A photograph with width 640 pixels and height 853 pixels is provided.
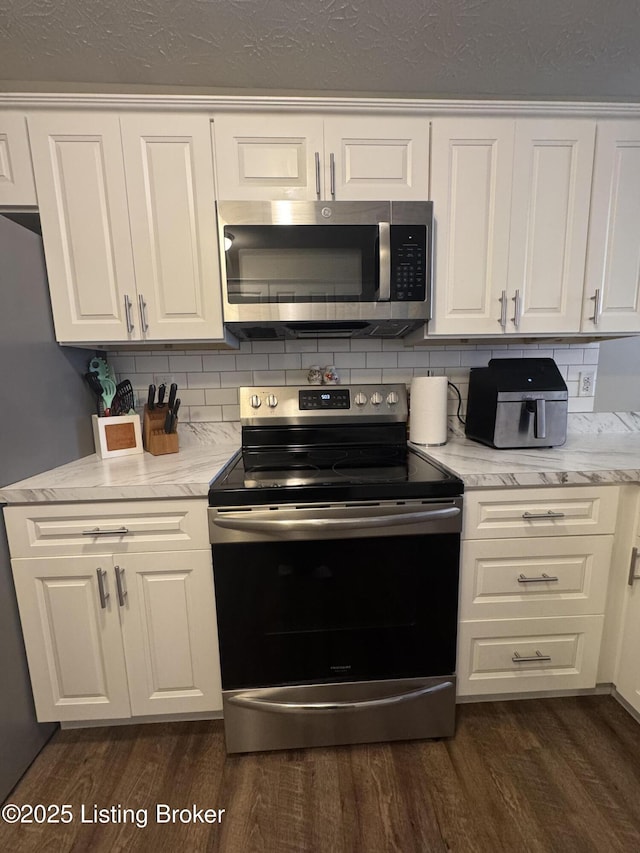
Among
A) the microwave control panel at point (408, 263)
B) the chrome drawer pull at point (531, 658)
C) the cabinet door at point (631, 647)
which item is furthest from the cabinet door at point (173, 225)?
the cabinet door at point (631, 647)

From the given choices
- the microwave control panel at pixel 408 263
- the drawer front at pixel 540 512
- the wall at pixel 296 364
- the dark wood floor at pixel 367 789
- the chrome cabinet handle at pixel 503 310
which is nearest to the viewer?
the dark wood floor at pixel 367 789

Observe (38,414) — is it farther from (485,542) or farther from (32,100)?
(485,542)

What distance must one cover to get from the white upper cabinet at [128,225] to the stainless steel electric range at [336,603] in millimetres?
718

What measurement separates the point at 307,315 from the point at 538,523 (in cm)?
111

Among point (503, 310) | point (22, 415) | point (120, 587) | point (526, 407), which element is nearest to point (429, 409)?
point (526, 407)

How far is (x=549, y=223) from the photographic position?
1431mm

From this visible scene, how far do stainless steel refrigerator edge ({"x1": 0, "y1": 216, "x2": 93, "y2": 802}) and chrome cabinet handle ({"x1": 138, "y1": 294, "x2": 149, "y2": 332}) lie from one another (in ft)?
1.11

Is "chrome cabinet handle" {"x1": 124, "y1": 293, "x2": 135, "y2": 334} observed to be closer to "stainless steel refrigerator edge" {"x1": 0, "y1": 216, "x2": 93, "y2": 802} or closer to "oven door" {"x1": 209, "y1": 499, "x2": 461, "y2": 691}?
"stainless steel refrigerator edge" {"x1": 0, "y1": 216, "x2": 93, "y2": 802}

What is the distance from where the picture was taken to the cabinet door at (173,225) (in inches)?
51.0

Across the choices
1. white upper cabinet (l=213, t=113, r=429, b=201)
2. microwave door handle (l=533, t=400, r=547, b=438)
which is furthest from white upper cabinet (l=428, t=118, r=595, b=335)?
microwave door handle (l=533, t=400, r=547, b=438)

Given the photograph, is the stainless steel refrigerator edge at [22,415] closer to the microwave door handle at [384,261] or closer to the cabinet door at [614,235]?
the microwave door handle at [384,261]

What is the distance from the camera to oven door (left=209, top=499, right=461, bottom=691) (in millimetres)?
1121

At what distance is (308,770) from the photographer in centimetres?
118

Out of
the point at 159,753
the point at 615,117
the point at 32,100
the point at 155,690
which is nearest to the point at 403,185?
Result: the point at 615,117
